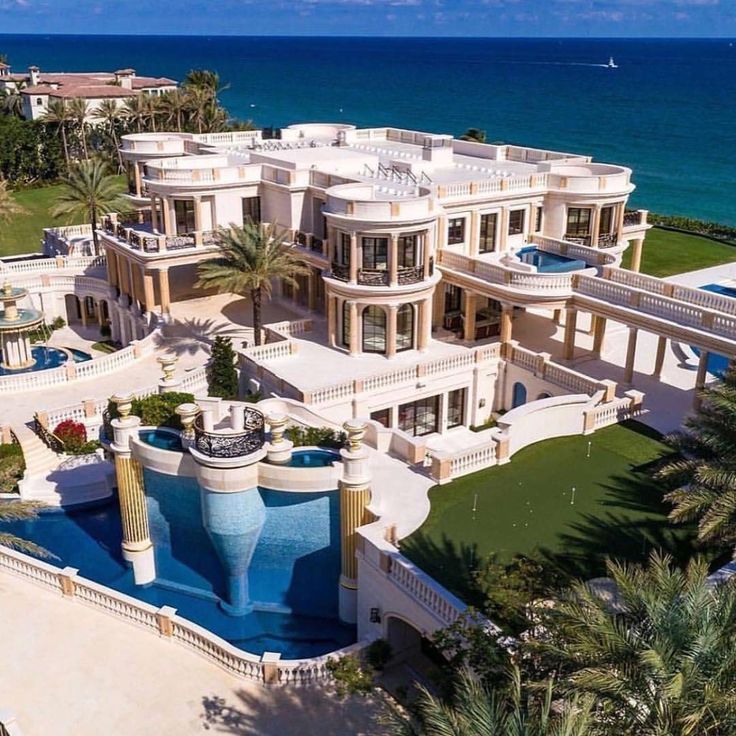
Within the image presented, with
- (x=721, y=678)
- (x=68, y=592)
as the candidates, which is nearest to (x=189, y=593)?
(x=68, y=592)

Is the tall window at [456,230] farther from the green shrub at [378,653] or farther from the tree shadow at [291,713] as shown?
the tree shadow at [291,713]

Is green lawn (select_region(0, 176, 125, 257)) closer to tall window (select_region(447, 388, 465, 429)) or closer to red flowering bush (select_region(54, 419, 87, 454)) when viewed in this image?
red flowering bush (select_region(54, 419, 87, 454))

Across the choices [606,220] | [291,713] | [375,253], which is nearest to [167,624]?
[291,713]

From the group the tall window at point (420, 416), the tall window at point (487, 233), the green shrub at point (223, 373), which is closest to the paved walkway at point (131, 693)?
the green shrub at point (223, 373)

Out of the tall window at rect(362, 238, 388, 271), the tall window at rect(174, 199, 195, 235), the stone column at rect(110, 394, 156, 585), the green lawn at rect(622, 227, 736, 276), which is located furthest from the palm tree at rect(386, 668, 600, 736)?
the green lawn at rect(622, 227, 736, 276)

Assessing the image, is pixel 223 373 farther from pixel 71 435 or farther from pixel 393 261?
pixel 393 261

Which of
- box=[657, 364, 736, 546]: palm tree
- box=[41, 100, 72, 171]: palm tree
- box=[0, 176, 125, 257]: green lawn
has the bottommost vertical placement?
box=[0, 176, 125, 257]: green lawn

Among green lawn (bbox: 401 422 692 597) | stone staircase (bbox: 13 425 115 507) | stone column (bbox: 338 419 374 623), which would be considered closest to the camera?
green lawn (bbox: 401 422 692 597)
